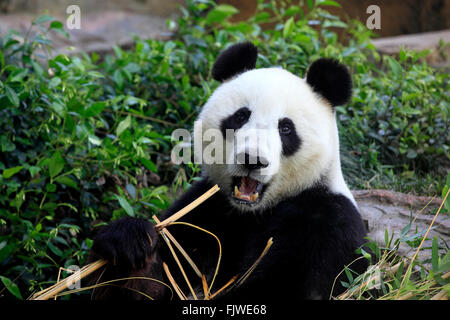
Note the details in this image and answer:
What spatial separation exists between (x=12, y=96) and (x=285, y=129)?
2.15m

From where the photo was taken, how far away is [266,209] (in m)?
3.26

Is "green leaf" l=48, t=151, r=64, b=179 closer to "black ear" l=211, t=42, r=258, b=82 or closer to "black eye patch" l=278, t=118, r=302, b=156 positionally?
"black ear" l=211, t=42, r=258, b=82

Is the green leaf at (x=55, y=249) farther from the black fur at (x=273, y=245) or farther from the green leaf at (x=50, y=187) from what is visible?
the black fur at (x=273, y=245)

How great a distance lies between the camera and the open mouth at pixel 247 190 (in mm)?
3096

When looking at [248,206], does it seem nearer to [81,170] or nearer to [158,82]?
[81,170]

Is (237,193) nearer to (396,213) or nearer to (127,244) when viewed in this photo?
(127,244)

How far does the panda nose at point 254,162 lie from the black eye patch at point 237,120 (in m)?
0.34

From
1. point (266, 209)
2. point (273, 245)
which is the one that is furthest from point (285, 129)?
point (273, 245)

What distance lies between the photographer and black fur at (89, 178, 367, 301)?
111 inches

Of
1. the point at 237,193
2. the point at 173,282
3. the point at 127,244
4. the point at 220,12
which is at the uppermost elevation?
the point at 220,12

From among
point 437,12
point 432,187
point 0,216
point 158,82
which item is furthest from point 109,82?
point 437,12

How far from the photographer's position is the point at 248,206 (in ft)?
10.2
